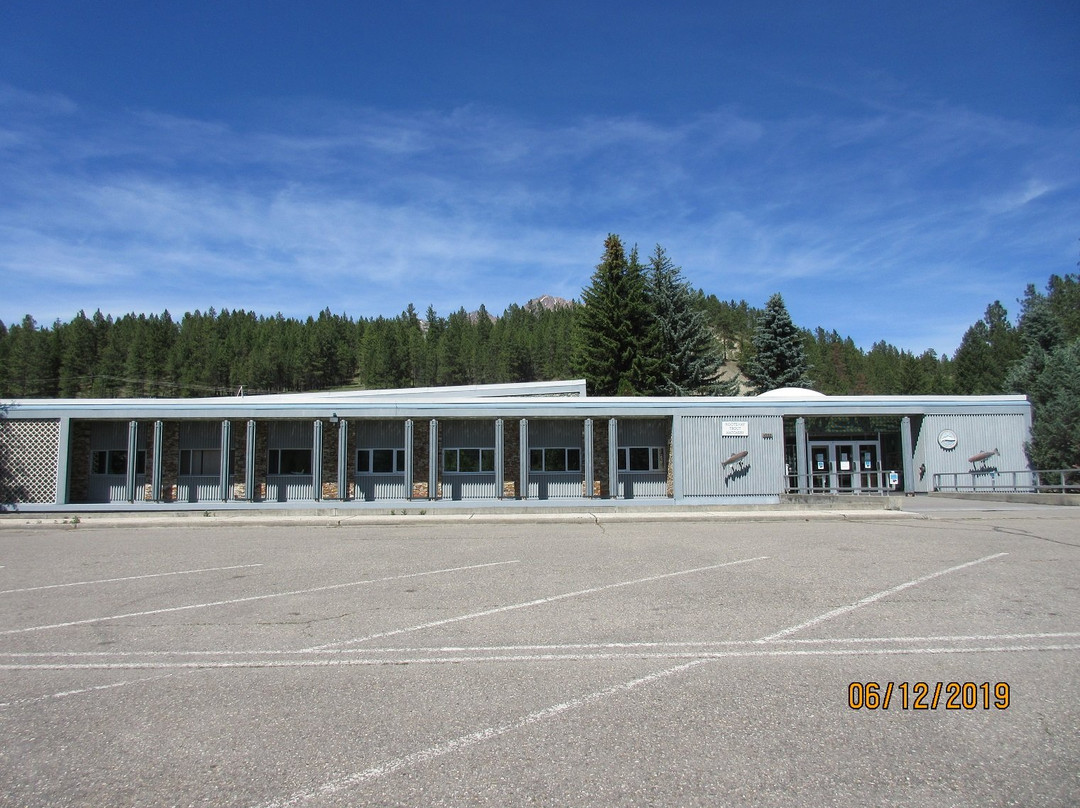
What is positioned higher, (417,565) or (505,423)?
(505,423)

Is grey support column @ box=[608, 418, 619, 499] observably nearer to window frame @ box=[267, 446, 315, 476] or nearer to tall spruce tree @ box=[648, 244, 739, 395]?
window frame @ box=[267, 446, 315, 476]

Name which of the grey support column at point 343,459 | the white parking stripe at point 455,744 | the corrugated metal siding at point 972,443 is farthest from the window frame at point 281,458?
the corrugated metal siding at point 972,443

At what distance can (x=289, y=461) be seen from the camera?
2533 centimetres

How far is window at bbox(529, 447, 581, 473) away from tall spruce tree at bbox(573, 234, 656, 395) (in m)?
18.7

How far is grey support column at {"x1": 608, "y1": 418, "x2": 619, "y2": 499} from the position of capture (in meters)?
23.6

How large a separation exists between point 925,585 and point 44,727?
29.3 ft

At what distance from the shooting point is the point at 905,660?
18.5 feet

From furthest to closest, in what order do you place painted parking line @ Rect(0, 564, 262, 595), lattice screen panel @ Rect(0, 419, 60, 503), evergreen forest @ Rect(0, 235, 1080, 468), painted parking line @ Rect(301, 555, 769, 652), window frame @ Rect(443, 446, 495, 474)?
1. evergreen forest @ Rect(0, 235, 1080, 468)
2. window frame @ Rect(443, 446, 495, 474)
3. lattice screen panel @ Rect(0, 419, 60, 503)
4. painted parking line @ Rect(0, 564, 262, 595)
5. painted parking line @ Rect(301, 555, 769, 652)

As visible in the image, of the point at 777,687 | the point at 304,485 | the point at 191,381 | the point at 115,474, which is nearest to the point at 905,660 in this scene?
the point at 777,687

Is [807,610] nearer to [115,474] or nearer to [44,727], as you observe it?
[44,727]

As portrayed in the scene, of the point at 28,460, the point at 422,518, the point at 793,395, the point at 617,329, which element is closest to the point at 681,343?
the point at 617,329

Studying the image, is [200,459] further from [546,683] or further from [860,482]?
[860,482]

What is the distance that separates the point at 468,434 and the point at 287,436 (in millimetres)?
6405

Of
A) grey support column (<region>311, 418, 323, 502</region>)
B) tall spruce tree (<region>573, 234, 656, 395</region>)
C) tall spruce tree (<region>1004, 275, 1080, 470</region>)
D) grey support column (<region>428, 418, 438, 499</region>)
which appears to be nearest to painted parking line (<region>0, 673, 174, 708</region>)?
grey support column (<region>428, 418, 438, 499</region>)
